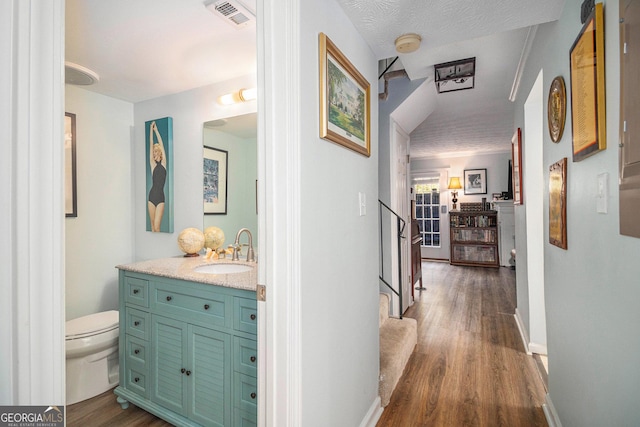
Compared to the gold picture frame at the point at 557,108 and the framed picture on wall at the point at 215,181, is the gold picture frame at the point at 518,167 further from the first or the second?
the framed picture on wall at the point at 215,181

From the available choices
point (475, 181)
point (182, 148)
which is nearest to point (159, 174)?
point (182, 148)

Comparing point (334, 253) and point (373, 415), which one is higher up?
point (334, 253)

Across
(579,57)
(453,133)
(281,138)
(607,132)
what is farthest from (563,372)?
(453,133)

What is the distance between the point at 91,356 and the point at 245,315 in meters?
1.44

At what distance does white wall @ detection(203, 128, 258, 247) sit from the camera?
2440 millimetres

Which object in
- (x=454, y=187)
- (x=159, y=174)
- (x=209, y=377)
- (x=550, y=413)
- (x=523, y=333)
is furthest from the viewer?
(x=454, y=187)

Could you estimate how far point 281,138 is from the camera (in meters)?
1.09

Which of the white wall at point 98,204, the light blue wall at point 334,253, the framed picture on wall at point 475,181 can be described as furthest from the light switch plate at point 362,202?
the framed picture on wall at point 475,181

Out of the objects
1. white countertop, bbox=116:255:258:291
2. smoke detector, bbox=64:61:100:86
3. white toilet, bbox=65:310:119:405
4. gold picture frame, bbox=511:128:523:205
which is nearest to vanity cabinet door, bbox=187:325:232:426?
white countertop, bbox=116:255:258:291

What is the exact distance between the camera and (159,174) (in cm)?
273

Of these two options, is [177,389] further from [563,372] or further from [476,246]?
[476,246]

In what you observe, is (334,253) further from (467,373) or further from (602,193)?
(467,373)

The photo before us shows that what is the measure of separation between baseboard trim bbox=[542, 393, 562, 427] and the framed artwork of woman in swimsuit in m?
2.91

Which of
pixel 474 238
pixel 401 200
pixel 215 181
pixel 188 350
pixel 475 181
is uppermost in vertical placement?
pixel 475 181
